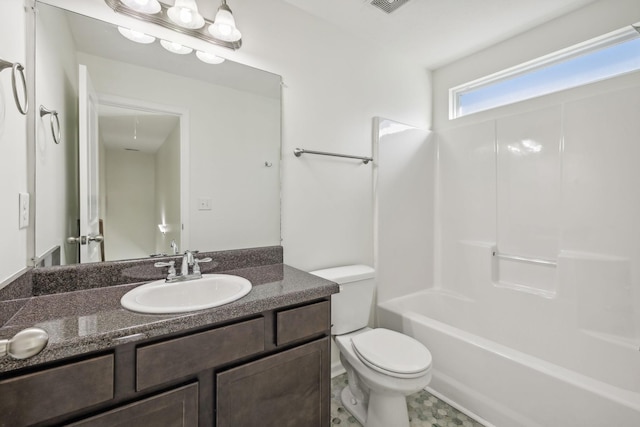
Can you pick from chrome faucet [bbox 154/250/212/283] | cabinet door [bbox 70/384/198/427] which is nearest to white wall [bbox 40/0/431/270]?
chrome faucet [bbox 154/250/212/283]

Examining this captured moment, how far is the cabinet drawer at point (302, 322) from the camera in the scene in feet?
3.67

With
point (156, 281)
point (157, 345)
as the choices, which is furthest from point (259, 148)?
point (157, 345)

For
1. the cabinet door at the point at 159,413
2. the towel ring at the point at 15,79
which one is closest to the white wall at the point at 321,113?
the towel ring at the point at 15,79

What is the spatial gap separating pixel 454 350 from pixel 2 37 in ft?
7.91

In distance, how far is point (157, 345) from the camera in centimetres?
86

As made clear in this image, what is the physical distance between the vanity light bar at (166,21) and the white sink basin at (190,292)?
1201 mm

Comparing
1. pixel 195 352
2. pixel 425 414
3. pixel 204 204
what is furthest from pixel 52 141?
pixel 425 414

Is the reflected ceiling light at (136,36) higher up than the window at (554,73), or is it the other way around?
the window at (554,73)

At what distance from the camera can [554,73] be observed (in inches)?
81.5

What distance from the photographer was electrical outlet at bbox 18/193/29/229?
97 cm

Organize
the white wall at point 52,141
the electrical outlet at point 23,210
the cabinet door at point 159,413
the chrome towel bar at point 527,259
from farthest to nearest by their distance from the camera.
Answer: the chrome towel bar at point 527,259, the white wall at point 52,141, the electrical outlet at point 23,210, the cabinet door at point 159,413

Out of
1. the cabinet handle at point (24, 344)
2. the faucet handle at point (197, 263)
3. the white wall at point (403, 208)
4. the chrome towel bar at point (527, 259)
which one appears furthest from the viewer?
the white wall at point (403, 208)

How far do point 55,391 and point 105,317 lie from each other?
0.21m

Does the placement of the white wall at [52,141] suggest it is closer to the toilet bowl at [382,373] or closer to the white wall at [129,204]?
the white wall at [129,204]
